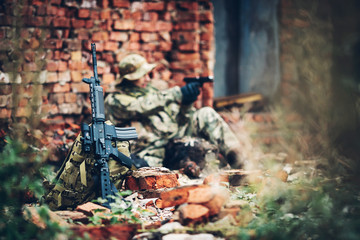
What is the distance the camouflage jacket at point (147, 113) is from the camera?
12.8ft

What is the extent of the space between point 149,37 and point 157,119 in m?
1.06

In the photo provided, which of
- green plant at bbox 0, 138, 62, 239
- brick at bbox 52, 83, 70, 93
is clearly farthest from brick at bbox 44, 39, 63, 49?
green plant at bbox 0, 138, 62, 239

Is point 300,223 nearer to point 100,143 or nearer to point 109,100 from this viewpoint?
point 100,143

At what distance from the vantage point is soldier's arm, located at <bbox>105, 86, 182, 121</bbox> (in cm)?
390

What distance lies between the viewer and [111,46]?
4.40 m

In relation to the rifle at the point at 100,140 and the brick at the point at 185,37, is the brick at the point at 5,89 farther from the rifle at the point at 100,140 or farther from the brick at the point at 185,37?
the brick at the point at 185,37

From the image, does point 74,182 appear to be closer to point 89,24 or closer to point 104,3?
point 89,24

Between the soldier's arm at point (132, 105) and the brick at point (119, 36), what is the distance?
782mm

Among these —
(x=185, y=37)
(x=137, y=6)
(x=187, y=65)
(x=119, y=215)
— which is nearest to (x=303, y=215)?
(x=119, y=215)

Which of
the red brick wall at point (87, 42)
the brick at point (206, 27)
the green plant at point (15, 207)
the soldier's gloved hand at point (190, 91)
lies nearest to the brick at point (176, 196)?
the green plant at point (15, 207)

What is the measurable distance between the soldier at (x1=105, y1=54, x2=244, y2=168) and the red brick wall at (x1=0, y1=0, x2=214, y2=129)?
0.47 metres

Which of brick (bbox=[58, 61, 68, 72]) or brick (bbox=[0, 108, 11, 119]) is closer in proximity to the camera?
brick (bbox=[0, 108, 11, 119])

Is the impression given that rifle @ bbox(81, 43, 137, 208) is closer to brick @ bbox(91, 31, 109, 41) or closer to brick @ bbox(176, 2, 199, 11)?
brick @ bbox(91, 31, 109, 41)

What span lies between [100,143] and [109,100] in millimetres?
1145
